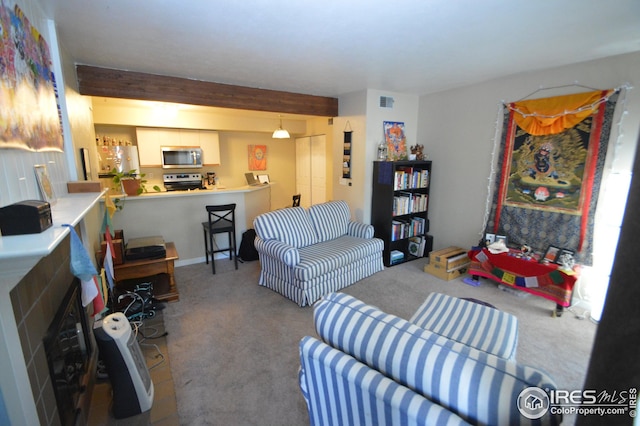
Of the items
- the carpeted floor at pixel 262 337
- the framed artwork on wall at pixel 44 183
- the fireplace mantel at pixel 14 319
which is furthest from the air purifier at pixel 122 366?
the framed artwork on wall at pixel 44 183

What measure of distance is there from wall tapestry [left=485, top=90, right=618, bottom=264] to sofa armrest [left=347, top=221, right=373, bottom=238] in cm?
157

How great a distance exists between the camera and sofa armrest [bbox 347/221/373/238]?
12.5ft

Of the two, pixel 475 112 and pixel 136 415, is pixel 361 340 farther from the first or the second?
pixel 475 112

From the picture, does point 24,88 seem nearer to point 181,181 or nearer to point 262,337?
point 262,337

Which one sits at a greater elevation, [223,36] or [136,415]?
[223,36]

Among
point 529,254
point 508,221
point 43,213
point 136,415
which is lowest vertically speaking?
point 136,415

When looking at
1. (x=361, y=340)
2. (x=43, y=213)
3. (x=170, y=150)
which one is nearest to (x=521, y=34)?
(x=361, y=340)

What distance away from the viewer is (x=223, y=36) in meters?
2.13

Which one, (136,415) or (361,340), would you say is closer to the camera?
(361,340)

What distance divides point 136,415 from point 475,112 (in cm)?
450

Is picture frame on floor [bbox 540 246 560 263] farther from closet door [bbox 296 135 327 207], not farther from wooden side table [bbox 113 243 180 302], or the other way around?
wooden side table [bbox 113 243 180 302]

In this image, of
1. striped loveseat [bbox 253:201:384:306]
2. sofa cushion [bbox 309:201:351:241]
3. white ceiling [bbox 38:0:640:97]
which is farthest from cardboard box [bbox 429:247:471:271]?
white ceiling [bbox 38:0:640:97]

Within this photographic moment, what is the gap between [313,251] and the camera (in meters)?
3.33

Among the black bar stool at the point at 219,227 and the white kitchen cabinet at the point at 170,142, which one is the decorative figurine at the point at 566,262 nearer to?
the black bar stool at the point at 219,227
